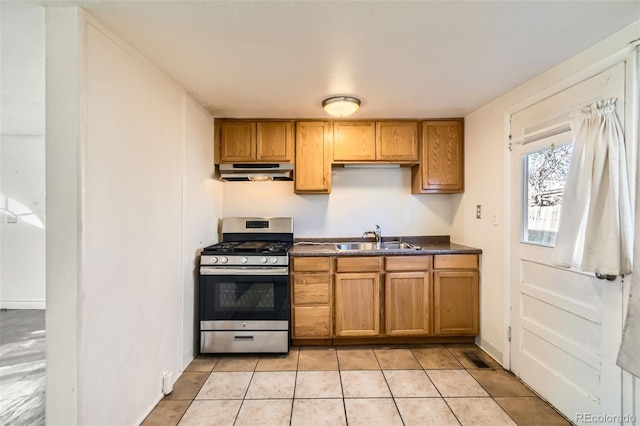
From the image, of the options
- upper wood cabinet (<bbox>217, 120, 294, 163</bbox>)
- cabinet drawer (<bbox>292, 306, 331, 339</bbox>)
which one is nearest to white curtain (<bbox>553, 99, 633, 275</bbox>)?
cabinet drawer (<bbox>292, 306, 331, 339</bbox>)

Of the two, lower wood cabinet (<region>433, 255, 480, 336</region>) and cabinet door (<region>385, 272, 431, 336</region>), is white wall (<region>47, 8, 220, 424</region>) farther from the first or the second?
lower wood cabinet (<region>433, 255, 480, 336</region>)

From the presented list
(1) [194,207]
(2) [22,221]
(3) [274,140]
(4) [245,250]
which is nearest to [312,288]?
(4) [245,250]

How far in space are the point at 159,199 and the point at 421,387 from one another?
232 centimetres

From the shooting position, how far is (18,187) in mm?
3426

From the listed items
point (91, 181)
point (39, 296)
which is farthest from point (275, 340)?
point (39, 296)

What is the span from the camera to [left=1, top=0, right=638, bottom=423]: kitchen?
1206 mm

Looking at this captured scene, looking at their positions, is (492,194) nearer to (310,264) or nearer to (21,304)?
(310,264)

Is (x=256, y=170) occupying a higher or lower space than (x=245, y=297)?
higher

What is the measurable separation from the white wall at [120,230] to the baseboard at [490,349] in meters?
2.65

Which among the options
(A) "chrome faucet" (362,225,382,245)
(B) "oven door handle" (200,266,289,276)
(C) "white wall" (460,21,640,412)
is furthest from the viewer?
(A) "chrome faucet" (362,225,382,245)

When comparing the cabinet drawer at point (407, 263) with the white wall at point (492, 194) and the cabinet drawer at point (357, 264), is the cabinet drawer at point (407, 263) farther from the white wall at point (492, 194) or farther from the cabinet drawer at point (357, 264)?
the white wall at point (492, 194)

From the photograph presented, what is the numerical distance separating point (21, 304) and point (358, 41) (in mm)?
5017

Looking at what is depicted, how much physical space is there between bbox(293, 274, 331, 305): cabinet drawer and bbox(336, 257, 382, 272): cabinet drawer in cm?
18

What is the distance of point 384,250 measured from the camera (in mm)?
2549
